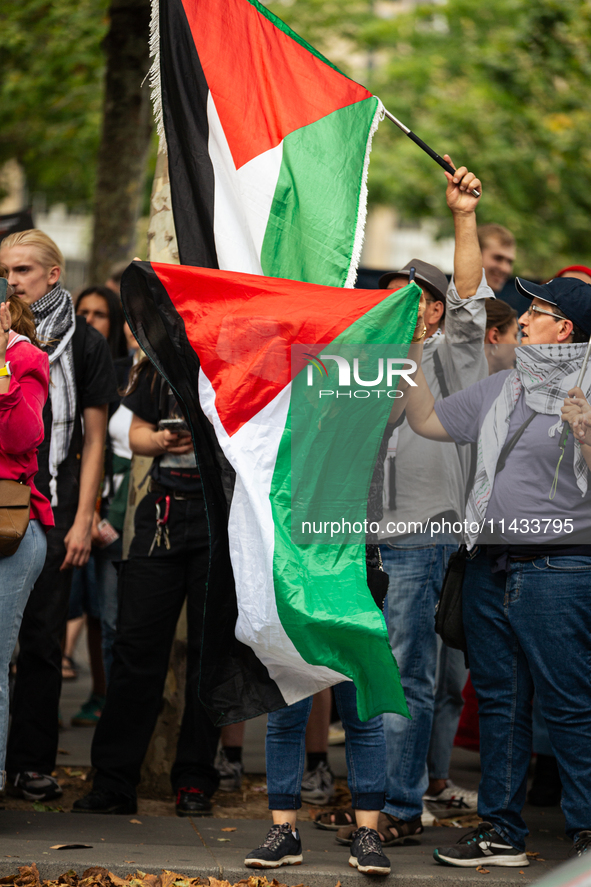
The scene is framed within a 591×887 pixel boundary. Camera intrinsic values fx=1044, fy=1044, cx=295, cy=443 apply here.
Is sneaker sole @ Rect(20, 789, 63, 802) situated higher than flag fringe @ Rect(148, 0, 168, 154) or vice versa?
flag fringe @ Rect(148, 0, 168, 154)

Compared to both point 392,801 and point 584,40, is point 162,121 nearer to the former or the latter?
point 392,801

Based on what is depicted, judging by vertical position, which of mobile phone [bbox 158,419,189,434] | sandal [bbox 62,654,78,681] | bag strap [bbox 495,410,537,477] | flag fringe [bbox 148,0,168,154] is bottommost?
sandal [bbox 62,654,78,681]

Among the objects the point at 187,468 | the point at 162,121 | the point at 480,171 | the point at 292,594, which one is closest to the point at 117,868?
the point at 292,594

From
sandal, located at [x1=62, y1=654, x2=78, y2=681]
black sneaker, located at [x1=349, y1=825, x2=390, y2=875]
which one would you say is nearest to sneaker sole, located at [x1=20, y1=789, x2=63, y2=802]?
black sneaker, located at [x1=349, y1=825, x2=390, y2=875]

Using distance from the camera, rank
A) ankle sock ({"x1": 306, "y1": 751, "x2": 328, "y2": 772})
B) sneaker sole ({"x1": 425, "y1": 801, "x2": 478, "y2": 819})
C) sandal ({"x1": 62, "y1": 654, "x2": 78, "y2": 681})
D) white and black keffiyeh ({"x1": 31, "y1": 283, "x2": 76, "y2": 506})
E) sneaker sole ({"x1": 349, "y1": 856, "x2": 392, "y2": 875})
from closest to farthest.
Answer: sneaker sole ({"x1": 349, "y1": 856, "x2": 392, "y2": 875}) < white and black keffiyeh ({"x1": 31, "y1": 283, "x2": 76, "y2": 506}) < sneaker sole ({"x1": 425, "y1": 801, "x2": 478, "y2": 819}) < ankle sock ({"x1": 306, "y1": 751, "x2": 328, "y2": 772}) < sandal ({"x1": 62, "y1": 654, "x2": 78, "y2": 681})

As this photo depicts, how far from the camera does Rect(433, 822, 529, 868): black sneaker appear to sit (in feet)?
12.9

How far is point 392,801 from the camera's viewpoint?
429cm

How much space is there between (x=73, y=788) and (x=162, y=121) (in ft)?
9.90

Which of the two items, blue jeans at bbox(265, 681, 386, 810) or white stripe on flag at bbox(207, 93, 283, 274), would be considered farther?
white stripe on flag at bbox(207, 93, 283, 274)

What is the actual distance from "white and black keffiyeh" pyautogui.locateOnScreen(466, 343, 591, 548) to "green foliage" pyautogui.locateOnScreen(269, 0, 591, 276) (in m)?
9.55

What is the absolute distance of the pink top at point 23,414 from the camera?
12.2ft

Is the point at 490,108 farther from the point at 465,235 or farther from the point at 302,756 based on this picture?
the point at 302,756

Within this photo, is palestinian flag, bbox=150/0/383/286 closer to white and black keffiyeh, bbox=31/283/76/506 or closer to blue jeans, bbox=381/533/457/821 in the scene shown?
white and black keffiyeh, bbox=31/283/76/506

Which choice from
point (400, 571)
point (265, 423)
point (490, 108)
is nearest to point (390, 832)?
point (400, 571)
